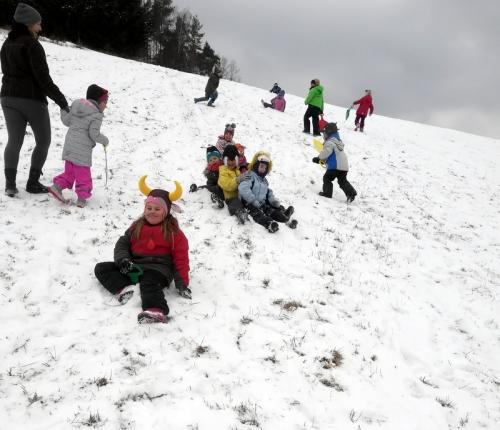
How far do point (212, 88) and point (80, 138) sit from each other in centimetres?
1232

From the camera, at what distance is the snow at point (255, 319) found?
347cm

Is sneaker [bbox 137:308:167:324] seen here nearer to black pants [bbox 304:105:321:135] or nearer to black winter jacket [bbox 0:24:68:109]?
black winter jacket [bbox 0:24:68:109]

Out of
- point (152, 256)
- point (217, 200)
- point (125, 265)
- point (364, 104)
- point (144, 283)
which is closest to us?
point (144, 283)

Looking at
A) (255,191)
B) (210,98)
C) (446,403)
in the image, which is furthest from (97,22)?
(446,403)

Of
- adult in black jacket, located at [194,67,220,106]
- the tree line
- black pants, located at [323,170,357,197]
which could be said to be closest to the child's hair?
black pants, located at [323,170,357,197]

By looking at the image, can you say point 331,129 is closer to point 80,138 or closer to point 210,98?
point 80,138

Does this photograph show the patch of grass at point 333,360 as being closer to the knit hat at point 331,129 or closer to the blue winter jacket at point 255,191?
the blue winter jacket at point 255,191

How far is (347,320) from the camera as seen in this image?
5.09 m

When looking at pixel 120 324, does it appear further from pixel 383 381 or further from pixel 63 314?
pixel 383 381

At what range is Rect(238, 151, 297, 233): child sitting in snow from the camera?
762cm

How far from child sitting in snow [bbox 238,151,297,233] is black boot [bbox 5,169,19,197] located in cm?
414

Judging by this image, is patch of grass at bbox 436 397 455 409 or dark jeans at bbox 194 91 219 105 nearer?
patch of grass at bbox 436 397 455 409

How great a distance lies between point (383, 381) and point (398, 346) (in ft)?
2.68

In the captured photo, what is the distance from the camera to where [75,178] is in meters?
6.95
